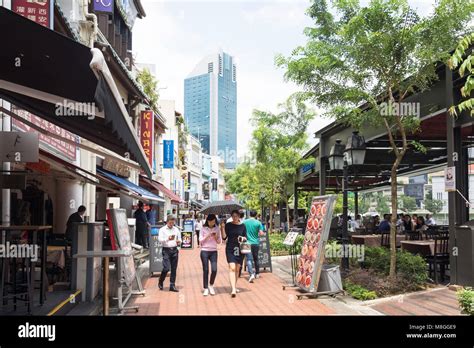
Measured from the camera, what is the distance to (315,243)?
955cm

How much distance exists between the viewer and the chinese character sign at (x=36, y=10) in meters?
9.74

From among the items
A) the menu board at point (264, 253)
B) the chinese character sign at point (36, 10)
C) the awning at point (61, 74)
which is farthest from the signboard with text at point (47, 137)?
the menu board at point (264, 253)

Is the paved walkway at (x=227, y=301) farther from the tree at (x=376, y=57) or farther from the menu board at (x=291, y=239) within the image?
the tree at (x=376, y=57)

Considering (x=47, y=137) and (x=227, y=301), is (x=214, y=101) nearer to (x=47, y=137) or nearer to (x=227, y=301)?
(x=47, y=137)

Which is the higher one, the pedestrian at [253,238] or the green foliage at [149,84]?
the green foliage at [149,84]

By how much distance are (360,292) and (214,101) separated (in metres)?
56.9

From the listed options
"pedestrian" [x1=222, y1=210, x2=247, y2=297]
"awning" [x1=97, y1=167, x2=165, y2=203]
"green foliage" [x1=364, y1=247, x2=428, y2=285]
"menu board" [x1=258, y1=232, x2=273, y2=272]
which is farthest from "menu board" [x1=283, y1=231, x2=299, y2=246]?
"awning" [x1=97, y1=167, x2=165, y2=203]

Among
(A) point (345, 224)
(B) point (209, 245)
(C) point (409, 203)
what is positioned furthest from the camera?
(C) point (409, 203)

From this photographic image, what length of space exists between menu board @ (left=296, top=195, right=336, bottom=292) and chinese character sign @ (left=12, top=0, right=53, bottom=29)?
672 centimetres

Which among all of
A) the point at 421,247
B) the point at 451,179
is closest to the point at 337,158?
the point at 421,247

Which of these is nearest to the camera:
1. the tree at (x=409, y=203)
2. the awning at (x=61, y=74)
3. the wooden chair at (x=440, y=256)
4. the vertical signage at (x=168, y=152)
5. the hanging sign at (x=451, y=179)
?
the awning at (x=61, y=74)

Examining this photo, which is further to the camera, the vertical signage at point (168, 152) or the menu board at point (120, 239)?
the vertical signage at point (168, 152)

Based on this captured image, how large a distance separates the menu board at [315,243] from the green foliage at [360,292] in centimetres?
75

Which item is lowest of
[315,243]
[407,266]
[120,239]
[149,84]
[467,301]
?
[407,266]
